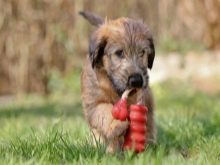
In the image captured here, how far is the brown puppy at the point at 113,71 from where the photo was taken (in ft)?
18.6

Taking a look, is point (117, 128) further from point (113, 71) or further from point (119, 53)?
point (119, 53)

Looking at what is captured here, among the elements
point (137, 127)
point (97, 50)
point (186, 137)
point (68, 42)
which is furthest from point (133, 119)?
point (68, 42)

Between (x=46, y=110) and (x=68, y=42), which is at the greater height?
(x=68, y=42)

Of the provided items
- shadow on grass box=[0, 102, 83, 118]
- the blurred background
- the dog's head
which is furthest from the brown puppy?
the blurred background

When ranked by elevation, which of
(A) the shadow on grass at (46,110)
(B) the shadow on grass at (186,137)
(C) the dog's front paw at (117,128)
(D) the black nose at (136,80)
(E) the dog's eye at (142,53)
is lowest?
(A) the shadow on grass at (46,110)

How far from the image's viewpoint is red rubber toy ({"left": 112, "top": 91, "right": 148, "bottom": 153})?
223 inches

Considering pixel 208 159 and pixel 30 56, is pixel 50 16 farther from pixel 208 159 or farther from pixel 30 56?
pixel 208 159

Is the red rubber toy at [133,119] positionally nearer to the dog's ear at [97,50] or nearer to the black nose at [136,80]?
the black nose at [136,80]

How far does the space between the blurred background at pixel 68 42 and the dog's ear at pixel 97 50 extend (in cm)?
808

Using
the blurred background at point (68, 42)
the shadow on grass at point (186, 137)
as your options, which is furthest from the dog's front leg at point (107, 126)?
the blurred background at point (68, 42)

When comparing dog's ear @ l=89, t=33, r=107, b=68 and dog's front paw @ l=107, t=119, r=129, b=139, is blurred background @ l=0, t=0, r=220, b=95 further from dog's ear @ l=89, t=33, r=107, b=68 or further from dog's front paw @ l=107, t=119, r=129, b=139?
dog's front paw @ l=107, t=119, r=129, b=139

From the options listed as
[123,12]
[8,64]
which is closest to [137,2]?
[123,12]

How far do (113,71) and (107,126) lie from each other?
0.41m

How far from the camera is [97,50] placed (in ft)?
19.4
